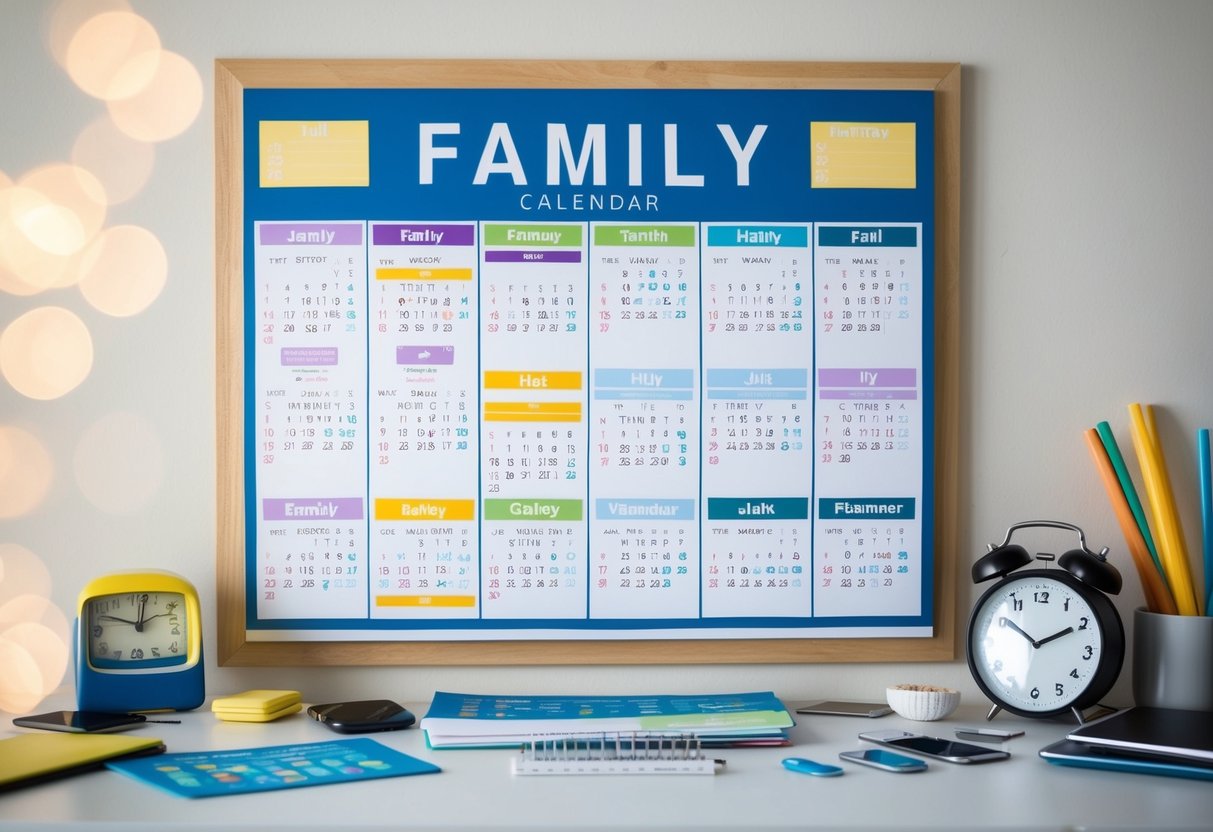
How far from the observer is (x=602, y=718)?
4.18 feet

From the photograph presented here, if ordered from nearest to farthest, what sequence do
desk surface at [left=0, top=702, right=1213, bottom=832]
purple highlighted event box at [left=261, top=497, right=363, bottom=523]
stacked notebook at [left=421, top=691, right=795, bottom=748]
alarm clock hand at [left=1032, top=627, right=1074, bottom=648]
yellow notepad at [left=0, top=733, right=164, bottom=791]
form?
desk surface at [left=0, top=702, right=1213, bottom=832], yellow notepad at [left=0, top=733, right=164, bottom=791], stacked notebook at [left=421, top=691, right=795, bottom=748], alarm clock hand at [left=1032, top=627, right=1074, bottom=648], purple highlighted event box at [left=261, top=497, right=363, bottom=523]

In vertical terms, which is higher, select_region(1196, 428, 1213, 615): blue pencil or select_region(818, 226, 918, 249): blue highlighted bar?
select_region(818, 226, 918, 249): blue highlighted bar

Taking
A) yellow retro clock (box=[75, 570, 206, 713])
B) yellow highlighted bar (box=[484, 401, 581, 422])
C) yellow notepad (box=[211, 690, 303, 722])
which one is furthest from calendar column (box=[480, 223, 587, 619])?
yellow retro clock (box=[75, 570, 206, 713])

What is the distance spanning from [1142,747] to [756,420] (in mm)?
628

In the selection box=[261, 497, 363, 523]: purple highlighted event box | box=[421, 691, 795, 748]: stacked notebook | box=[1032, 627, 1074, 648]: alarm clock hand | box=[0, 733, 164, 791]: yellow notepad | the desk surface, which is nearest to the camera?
the desk surface

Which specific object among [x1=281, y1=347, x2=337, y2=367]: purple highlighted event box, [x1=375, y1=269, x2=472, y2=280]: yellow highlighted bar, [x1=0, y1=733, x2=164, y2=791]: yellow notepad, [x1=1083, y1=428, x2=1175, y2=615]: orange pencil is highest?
[x1=375, y1=269, x2=472, y2=280]: yellow highlighted bar

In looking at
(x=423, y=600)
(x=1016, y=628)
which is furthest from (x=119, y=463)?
(x=1016, y=628)

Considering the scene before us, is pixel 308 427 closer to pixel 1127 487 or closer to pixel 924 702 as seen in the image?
pixel 924 702

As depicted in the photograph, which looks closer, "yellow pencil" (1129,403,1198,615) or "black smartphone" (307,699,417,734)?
"black smartphone" (307,699,417,734)

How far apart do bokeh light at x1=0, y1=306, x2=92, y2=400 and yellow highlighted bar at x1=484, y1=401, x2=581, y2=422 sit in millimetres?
605

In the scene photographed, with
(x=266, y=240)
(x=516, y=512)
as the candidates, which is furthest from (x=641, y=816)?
(x=266, y=240)

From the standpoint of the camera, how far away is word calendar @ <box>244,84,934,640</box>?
1.44 meters

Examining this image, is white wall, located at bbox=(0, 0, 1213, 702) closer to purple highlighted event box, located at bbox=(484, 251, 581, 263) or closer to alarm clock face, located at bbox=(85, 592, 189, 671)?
alarm clock face, located at bbox=(85, 592, 189, 671)

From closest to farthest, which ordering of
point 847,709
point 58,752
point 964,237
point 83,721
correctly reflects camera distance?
1. point 58,752
2. point 83,721
3. point 847,709
4. point 964,237
